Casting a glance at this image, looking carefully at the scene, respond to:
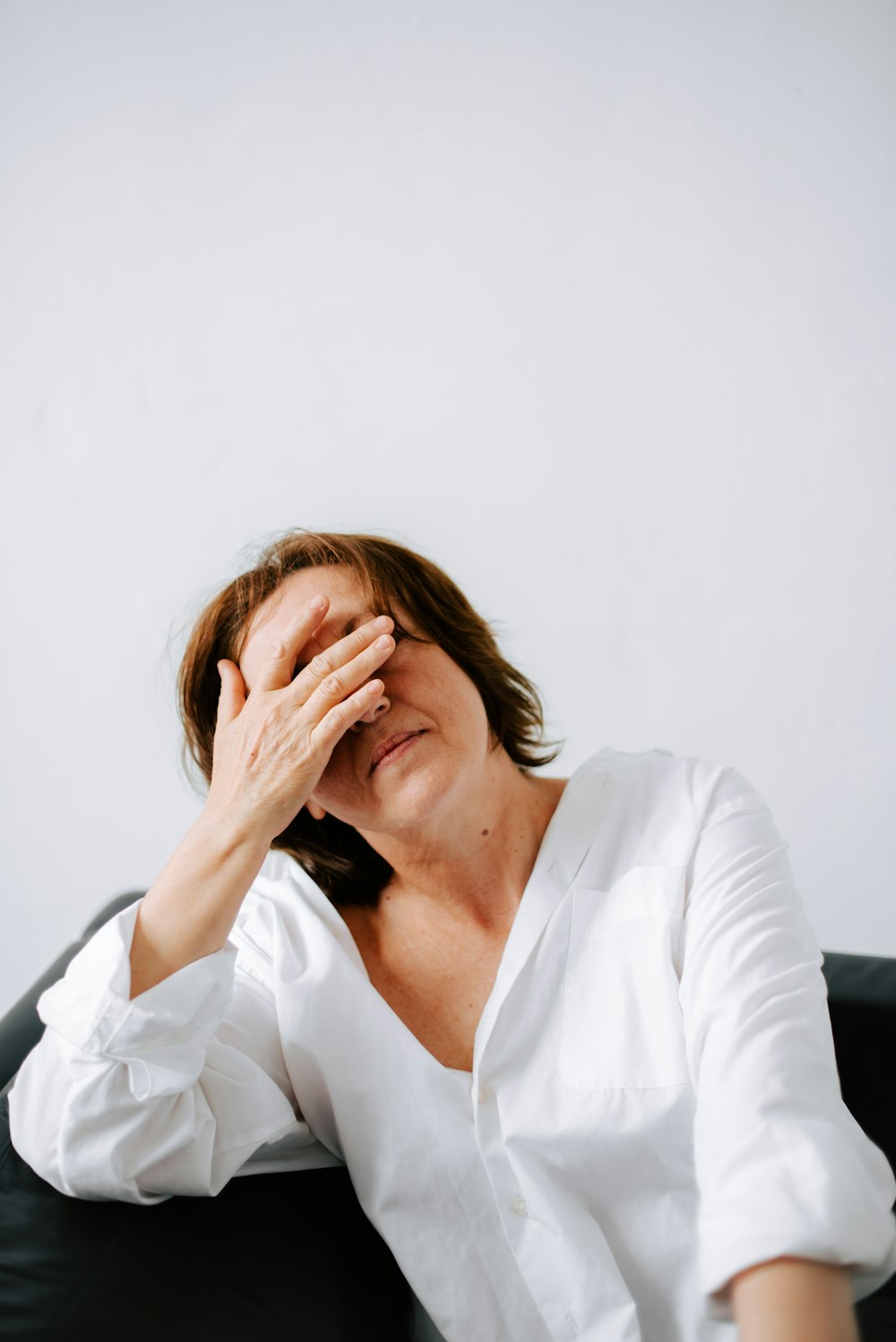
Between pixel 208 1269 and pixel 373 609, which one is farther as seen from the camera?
pixel 373 609

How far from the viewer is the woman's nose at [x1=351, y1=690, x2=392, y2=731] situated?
53.7 inches

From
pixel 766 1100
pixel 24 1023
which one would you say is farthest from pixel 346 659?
pixel 24 1023

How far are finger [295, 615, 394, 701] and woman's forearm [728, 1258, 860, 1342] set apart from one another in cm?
76

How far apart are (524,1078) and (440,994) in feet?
0.64

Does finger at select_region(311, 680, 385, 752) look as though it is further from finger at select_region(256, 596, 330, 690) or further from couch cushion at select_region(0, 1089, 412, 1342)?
couch cushion at select_region(0, 1089, 412, 1342)

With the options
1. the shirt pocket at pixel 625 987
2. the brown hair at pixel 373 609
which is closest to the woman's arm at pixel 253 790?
the brown hair at pixel 373 609

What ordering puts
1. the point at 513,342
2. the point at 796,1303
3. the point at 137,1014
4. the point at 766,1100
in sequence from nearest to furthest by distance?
the point at 796,1303 → the point at 766,1100 → the point at 137,1014 → the point at 513,342

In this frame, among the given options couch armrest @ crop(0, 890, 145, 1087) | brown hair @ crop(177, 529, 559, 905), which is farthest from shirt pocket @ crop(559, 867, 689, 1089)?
couch armrest @ crop(0, 890, 145, 1087)

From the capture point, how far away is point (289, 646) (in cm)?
140

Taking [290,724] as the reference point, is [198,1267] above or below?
below

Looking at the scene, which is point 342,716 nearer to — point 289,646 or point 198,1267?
point 289,646

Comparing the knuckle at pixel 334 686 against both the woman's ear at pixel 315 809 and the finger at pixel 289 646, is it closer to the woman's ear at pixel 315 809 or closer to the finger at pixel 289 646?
the finger at pixel 289 646

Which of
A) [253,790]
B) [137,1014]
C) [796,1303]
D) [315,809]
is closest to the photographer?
[796,1303]

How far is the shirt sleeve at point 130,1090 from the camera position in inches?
48.6
